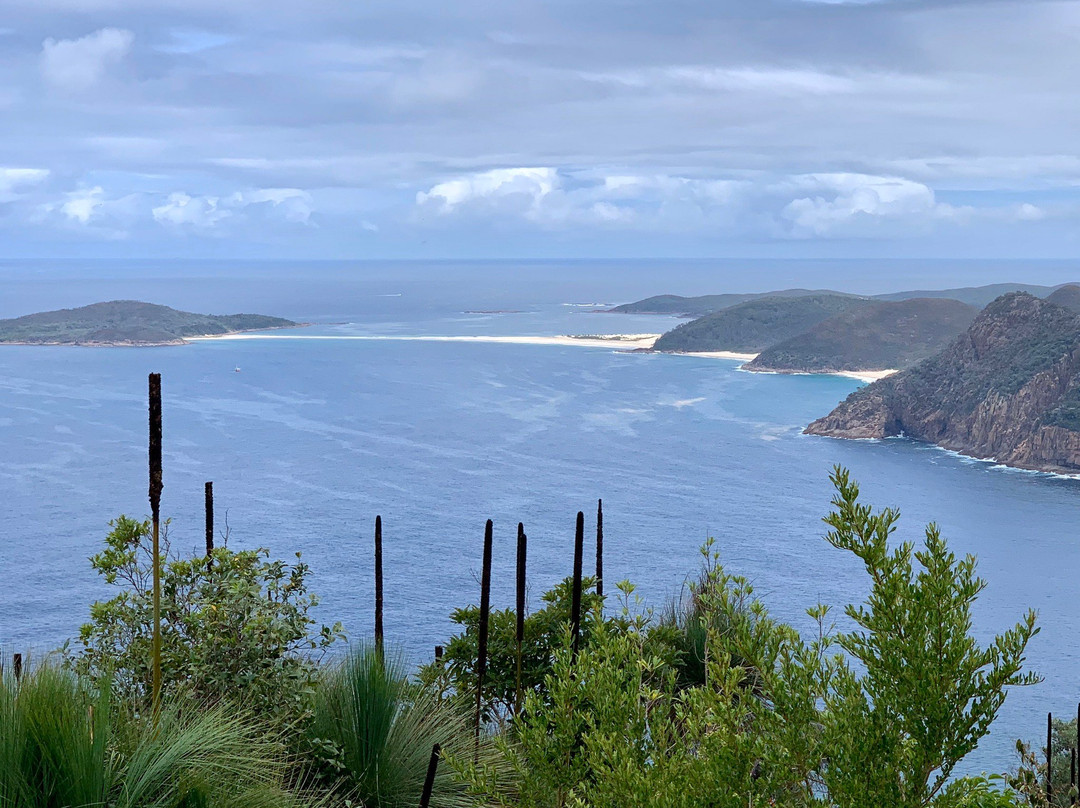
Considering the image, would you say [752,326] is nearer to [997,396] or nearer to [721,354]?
[721,354]

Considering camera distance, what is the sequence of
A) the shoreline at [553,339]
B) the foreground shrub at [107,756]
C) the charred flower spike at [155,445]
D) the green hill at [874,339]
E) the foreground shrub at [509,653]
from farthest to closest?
the shoreline at [553,339]
the green hill at [874,339]
the foreground shrub at [509,653]
the charred flower spike at [155,445]
the foreground shrub at [107,756]

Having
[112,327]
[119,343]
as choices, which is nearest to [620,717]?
[119,343]

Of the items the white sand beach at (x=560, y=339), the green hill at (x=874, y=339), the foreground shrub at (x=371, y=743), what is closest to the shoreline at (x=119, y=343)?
the white sand beach at (x=560, y=339)

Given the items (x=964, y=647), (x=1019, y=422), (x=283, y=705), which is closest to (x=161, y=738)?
(x=283, y=705)

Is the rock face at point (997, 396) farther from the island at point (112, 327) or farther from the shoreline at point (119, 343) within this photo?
the island at point (112, 327)

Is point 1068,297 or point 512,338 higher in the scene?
point 1068,297

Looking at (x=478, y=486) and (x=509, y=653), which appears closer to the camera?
(x=509, y=653)
